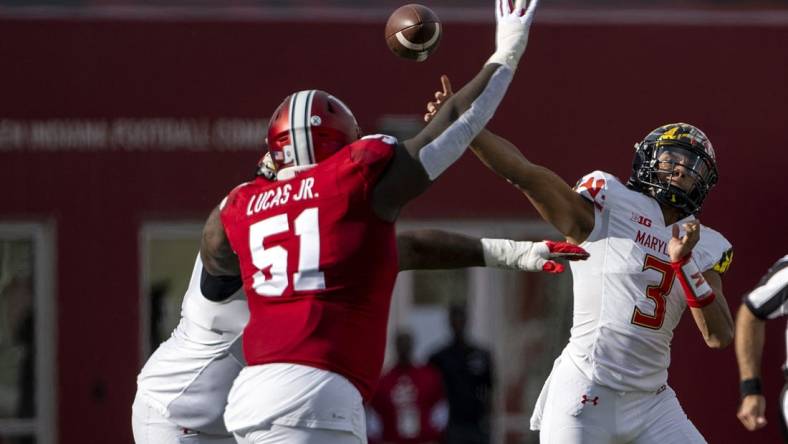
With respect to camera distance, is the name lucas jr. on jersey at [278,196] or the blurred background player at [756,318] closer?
the name lucas jr. on jersey at [278,196]

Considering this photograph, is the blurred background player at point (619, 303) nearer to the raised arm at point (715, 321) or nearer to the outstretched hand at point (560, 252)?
the raised arm at point (715, 321)

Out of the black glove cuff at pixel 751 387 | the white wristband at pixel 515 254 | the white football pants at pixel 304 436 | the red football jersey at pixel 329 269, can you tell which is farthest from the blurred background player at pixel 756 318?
the white football pants at pixel 304 436

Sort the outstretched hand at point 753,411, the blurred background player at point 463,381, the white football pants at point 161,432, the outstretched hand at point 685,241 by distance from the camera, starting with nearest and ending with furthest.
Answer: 1. the outstretched hand at point 685,241
2. the outstretched hand at point 753,411
3. the white football pants at point 161,432
4. the blurred background player at point 463,381

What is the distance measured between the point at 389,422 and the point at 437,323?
2.57 metres

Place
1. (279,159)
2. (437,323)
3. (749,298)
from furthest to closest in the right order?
(437,323) → (749,298) → (279,159)

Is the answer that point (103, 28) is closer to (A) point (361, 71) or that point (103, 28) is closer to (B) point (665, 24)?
(A) point (361, 71)

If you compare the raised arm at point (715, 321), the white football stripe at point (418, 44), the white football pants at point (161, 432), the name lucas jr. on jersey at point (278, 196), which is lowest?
the white football pants at point (161, 432)

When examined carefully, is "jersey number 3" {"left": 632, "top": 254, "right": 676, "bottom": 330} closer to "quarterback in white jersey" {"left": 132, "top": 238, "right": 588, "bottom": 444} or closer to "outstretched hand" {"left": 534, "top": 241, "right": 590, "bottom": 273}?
"outstretched hand" {"left": 534, "top": 241, "right": 590, "bottom": 273}

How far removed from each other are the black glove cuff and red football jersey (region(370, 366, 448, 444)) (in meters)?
5.70

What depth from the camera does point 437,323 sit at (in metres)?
14.3

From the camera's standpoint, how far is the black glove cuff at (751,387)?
6.17m

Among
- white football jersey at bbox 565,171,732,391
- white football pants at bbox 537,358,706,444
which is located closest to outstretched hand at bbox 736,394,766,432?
white football pants at bbox 537,358,706,444

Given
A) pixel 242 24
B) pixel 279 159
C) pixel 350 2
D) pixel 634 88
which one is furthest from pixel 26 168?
pixel 279 159

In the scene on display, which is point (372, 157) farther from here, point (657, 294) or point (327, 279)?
point (657, 294)
